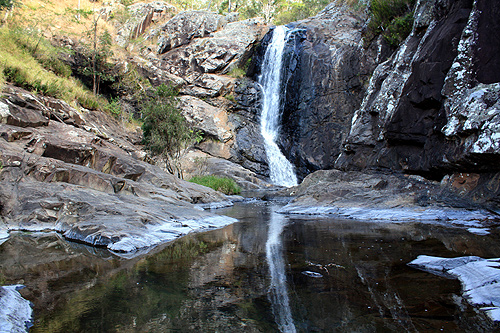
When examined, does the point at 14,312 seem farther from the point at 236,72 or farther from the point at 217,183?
the point at 236,72

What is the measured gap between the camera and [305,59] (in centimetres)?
3009

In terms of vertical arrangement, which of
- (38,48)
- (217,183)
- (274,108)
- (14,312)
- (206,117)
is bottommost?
(217,183)

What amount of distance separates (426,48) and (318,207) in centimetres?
782

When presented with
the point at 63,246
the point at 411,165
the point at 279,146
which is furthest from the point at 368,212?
the point at 279,146

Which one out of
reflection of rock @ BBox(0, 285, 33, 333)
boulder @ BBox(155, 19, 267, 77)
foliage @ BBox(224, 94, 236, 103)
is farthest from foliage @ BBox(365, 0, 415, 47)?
reflection of rock @ BBox(0, 285, 33, 333)

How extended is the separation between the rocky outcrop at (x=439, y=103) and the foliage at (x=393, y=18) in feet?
6.24

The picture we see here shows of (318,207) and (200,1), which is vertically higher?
(200,1)

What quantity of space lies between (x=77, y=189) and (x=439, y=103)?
40.6ft

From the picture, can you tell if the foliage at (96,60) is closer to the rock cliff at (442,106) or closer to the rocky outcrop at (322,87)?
the rocky outcrop at (322,87)

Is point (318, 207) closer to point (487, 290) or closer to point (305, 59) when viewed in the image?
point (487, 290)

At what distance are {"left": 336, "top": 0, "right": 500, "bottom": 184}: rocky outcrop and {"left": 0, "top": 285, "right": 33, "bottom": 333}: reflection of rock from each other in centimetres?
1037

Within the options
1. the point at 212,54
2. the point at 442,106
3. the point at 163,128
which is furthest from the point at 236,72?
the point at 442,106

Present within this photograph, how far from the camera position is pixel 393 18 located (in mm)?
19953

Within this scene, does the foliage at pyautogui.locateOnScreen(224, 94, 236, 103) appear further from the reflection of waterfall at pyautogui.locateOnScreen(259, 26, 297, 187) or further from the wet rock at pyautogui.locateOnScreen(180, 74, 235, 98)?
the reflection of waterfall at pyautogui.locateOnScreen(259, 26, 297, 187)
